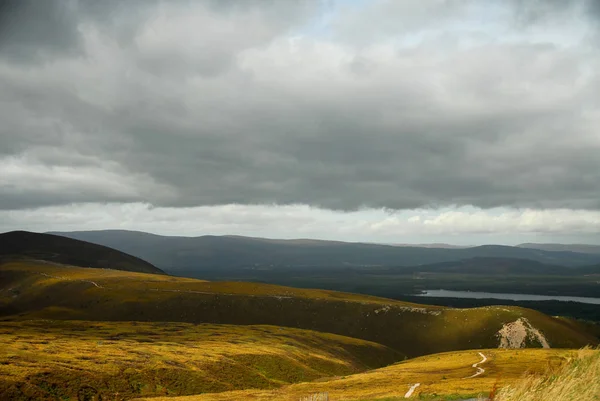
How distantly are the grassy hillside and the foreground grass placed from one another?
204 feet

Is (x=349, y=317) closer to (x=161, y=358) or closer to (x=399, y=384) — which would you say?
(x=161, y=358)

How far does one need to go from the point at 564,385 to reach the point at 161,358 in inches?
3260

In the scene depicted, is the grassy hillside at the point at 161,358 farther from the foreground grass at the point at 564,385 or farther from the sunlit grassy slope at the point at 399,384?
the foreground grass at the point at 564,385

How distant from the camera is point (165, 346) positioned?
345 feet

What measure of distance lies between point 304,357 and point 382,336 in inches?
2847

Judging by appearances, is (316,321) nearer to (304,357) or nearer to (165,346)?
(304,357)

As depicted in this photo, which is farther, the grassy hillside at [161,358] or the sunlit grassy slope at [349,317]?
the sunlit grassy slope at [349,317]

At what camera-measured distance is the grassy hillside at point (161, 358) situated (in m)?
65.4

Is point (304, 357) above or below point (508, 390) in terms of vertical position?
below

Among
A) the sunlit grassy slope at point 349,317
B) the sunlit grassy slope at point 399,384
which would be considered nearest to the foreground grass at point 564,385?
the sunlit grassy slope at point 399,384

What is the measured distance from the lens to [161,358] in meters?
87.0

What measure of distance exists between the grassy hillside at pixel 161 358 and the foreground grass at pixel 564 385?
6209cm

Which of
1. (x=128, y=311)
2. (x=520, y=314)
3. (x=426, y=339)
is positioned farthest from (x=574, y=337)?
(x=128, y=311)

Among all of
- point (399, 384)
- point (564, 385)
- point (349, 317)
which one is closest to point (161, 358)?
point (399, 384)
